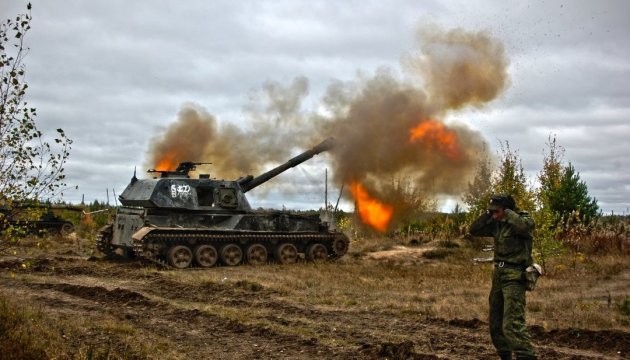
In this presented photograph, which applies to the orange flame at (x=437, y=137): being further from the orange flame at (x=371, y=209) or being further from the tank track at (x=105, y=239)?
the tank track at (x=105, y=239)

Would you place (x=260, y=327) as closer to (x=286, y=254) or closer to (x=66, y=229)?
(x=286, y=254)

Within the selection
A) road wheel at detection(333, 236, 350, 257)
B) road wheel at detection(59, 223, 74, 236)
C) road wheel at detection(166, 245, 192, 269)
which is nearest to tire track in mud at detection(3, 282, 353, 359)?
road wheel at detection(166, 245, 192, 269)

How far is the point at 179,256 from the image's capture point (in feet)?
64.6

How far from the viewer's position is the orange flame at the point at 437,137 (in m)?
21.6

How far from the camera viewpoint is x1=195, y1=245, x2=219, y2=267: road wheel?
20.1 meters

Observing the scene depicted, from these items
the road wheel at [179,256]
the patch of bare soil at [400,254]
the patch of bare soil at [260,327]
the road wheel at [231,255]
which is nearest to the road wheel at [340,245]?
the patch of bare soil at [400,254]

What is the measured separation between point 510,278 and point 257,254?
14646 mm

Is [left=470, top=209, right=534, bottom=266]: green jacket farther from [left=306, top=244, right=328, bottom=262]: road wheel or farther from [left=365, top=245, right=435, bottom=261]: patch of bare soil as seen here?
[left=365, top=245, right=435, bottom=261]: patch of bare soil

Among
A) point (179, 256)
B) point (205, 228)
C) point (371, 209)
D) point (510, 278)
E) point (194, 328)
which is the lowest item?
point (194, 328)

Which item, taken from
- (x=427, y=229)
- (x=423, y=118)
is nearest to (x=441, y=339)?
(x=423, y=118)

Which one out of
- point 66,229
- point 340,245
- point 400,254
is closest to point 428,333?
point 340,245

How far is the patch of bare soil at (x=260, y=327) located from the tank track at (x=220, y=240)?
3.73 meters

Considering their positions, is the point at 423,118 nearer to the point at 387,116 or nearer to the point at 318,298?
the point at 387,116

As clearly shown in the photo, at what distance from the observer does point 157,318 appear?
1114cm
